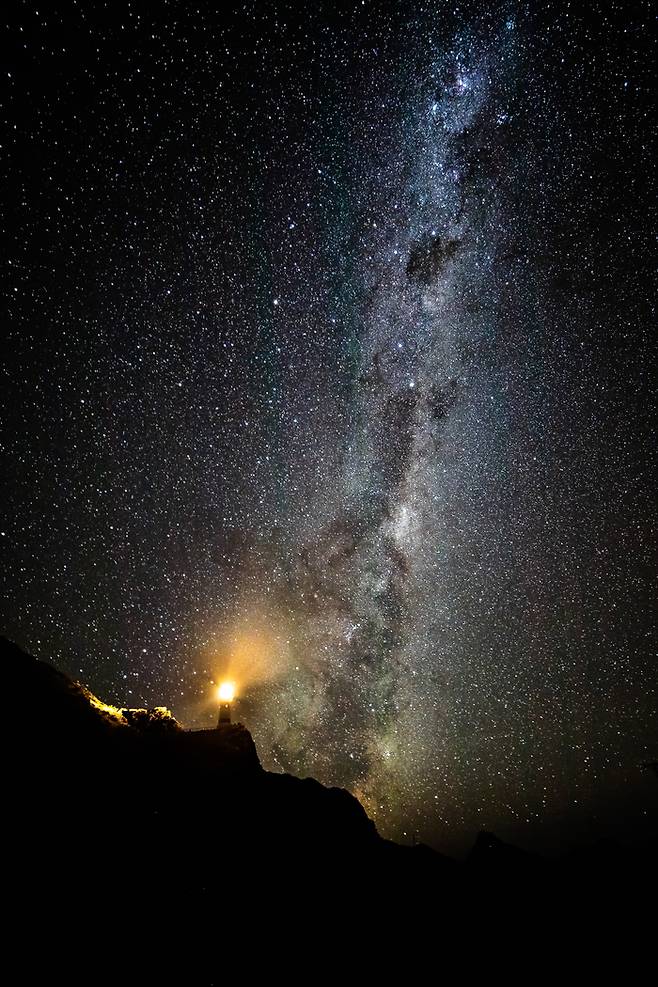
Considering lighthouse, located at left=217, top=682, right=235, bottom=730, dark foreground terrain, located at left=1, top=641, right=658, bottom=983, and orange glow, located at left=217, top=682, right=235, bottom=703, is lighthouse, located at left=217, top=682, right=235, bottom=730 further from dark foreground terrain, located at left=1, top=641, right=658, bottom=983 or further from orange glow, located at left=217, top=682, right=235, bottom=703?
dark foreground terrain, located at left=1, top=641, right=658, bottom=983

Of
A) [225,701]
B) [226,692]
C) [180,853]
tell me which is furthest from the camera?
[226,692]

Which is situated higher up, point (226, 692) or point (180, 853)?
point (226, 692)

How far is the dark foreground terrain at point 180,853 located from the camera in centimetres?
777

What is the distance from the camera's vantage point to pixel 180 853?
10609 mm

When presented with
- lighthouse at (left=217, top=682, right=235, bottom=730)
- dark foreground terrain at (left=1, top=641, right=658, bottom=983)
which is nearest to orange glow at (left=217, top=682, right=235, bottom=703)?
lighthouse at (left=217, top=682, right=235, bottom=730)

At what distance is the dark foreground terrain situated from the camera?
7.77m

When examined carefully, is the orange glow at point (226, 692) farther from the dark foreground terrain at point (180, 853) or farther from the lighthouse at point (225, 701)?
the dark foreground terrain at point (180, 853)

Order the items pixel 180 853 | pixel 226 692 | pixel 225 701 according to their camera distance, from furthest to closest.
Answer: pixel 226 692 < pixel 225 701 < pixel 180 853

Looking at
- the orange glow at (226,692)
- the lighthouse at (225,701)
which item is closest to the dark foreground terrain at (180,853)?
the lighthouse at (225,701)

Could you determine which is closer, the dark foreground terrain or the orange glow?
the dark foreground terrain

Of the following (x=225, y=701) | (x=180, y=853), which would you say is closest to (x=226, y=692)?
(x=225, y=701)

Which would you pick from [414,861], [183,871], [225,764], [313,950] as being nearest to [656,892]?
[414,861]

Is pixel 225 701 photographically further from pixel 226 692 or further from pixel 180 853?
pixel 180 853

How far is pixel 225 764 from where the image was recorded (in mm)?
14859
